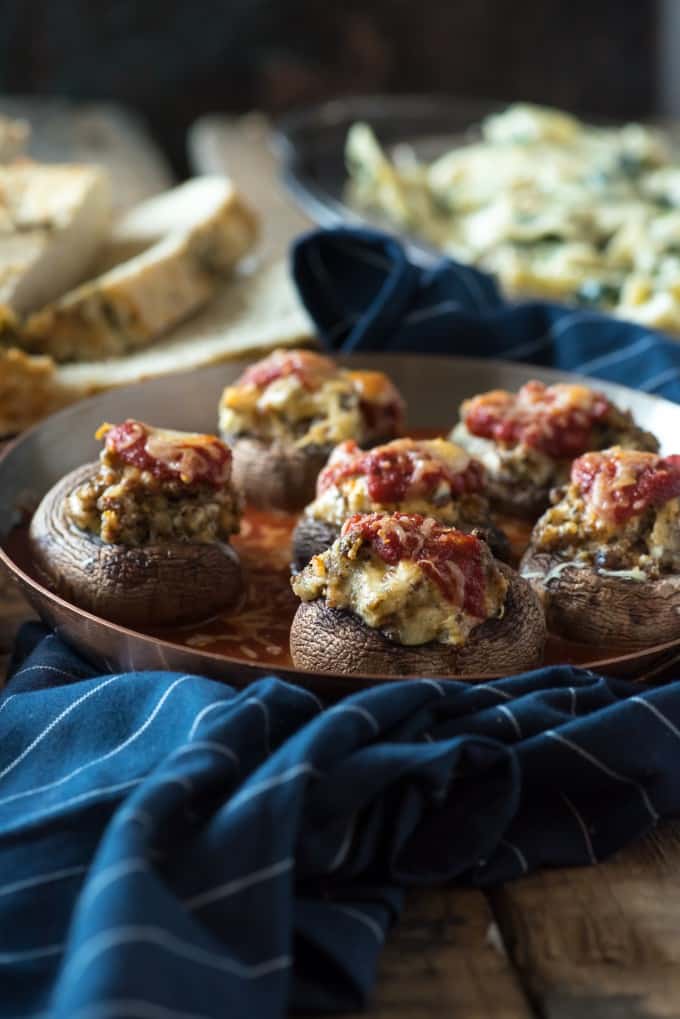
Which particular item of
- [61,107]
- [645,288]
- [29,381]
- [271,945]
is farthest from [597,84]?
[271,945]

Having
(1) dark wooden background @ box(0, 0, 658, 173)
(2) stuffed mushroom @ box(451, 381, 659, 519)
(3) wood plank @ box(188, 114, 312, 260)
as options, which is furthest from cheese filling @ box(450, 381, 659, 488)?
(1) dark wooden background @ box(0, 0, 658, 173)

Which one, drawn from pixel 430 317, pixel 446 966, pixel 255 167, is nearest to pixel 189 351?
pixel 430 317

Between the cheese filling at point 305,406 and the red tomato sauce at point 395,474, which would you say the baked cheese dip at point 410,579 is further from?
the cheese filling at point 305,406

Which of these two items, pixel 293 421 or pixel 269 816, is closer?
pixel 269 816

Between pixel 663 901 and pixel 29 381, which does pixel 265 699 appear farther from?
pixel 29 381

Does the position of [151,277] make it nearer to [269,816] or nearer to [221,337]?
[221,337]

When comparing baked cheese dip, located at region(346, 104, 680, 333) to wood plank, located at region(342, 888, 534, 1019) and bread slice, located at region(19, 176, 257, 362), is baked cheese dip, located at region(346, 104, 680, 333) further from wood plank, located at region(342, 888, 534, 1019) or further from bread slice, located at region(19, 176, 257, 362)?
wood plank, located at region(342, 888, 534, 1019)
